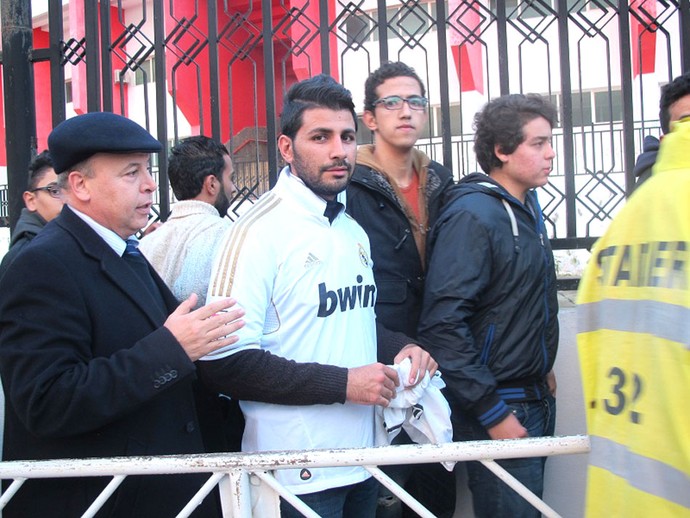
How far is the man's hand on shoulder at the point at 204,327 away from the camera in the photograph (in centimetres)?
193

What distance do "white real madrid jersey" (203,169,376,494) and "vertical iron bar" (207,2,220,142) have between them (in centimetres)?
155

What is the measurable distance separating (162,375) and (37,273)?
0.44m

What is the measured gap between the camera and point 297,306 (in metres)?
2.17

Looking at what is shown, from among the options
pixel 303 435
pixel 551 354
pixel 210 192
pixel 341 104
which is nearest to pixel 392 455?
pixel 303 435

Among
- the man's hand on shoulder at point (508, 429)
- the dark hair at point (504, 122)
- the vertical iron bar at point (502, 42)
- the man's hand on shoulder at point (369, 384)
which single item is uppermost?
the vertical iron bar at point (502, 42)

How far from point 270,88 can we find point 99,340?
2.05 meters

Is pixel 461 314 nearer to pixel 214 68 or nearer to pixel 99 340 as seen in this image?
pixel 99 340

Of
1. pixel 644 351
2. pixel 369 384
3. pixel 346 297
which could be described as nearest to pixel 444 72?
pixel 346 297

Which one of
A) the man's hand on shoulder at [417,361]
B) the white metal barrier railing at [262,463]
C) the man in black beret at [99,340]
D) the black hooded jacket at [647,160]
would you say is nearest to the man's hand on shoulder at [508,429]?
the man's hand on shoulder at [417,361]

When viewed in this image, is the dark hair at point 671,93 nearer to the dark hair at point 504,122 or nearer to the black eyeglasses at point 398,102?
the dark hair at point 504,122

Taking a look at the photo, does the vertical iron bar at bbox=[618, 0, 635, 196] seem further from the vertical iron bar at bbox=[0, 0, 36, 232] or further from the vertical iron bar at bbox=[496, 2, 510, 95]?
the vertical iron bar at bbox=[0, 0, 36, 232]

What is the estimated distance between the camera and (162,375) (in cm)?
189

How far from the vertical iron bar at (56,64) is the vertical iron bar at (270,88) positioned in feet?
3.84

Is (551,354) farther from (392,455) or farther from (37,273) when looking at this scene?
(37,273)
